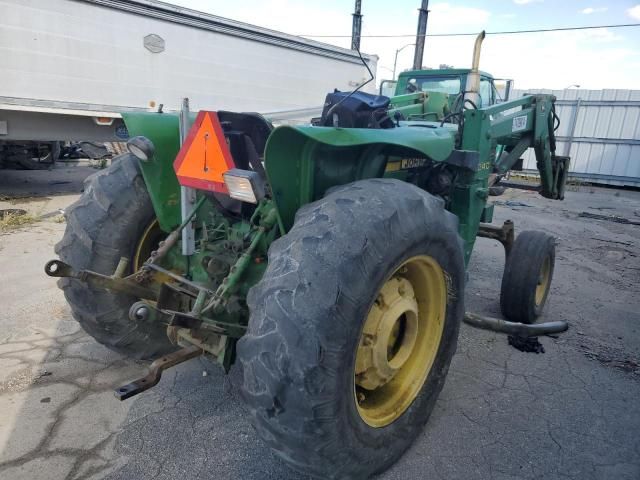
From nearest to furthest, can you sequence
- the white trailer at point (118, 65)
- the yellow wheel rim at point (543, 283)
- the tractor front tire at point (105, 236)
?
1. the tractor front tire at point (105, 236)
2. the yellow wheel rim at point (543, 283)
3. the white trailer at point (118, 65)

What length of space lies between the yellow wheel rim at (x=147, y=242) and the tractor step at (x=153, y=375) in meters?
0.94

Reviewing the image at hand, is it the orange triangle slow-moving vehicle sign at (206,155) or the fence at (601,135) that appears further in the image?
the fence at (601,135)

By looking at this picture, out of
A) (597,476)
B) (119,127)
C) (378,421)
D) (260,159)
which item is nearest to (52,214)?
(119,127)

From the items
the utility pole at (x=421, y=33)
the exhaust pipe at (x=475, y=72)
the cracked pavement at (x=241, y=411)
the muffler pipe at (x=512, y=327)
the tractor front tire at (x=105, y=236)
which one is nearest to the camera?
the cracked pavement at (x=241, y=411)

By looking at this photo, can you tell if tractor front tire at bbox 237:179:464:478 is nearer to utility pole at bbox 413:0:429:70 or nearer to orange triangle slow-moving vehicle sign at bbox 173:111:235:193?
orange triangle slow-moving vehicle sign at bbox 173:111:235:193

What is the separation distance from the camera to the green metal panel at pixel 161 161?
2580 mm

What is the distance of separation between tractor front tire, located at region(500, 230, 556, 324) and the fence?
13.4 metres

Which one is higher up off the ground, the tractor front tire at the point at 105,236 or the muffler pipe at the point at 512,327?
the tractor front tire at the point at 105,236

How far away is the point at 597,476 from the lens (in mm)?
2330

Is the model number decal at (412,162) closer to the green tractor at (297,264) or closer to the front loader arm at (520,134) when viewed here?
the green tractor at (297,264)

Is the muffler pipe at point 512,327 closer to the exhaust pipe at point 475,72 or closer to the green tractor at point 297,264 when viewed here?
the green tractor at point 297,264

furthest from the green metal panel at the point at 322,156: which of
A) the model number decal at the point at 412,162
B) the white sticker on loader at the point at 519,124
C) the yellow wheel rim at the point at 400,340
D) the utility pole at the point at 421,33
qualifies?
the utility pole at the point at 421,33

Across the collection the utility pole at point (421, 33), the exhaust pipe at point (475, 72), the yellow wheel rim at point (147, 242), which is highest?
the utility pole at point (421, 33)

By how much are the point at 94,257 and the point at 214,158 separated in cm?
106
